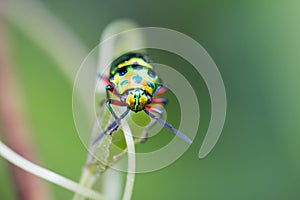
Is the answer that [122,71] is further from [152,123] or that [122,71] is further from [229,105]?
[229,105]

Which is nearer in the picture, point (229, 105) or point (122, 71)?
point (122, 71)

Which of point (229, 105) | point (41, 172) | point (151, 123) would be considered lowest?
point (41, 172)

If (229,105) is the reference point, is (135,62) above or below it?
below

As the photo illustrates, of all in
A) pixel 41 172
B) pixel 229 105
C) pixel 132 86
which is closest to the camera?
pixel 132 86

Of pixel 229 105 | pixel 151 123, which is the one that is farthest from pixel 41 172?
pixel 229 105

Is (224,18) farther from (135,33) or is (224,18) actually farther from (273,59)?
(135,33)

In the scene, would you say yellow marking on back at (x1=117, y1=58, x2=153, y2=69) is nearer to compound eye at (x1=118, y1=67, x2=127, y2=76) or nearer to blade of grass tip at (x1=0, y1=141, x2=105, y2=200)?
compound eye at (x1=118, y1=67, x2=127, y2=76)

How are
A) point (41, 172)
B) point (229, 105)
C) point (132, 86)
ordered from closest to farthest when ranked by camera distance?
point (132, 86), point (41, 172), point (229, 105)
